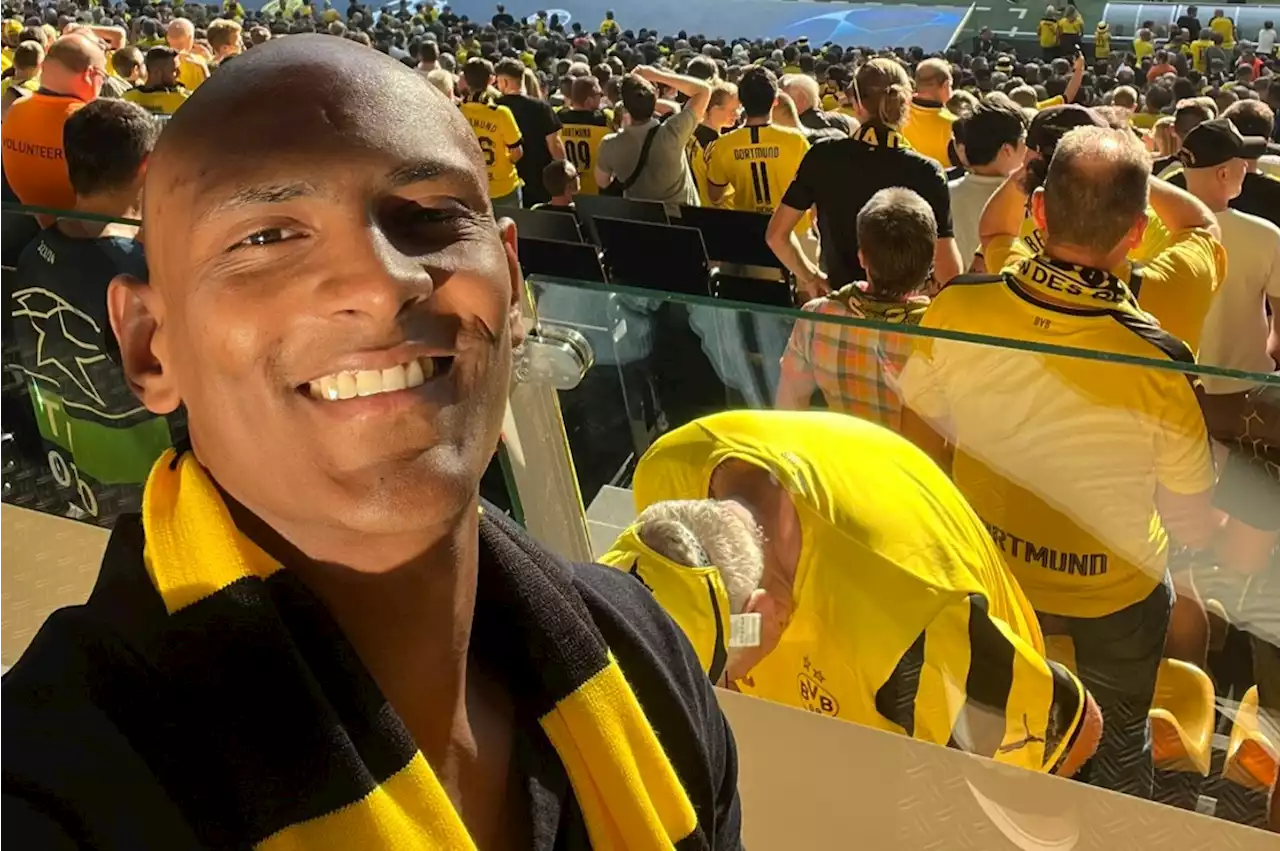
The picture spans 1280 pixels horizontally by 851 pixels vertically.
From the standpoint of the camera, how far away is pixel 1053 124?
3.12 meters

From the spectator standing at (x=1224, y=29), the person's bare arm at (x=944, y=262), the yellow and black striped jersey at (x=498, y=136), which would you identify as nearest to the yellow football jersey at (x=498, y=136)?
the yellow and black striped jersey at (x=498, y=136)

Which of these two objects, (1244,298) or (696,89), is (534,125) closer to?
(696,89)

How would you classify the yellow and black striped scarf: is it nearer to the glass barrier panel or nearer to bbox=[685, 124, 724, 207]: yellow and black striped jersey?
the glass barrier panel

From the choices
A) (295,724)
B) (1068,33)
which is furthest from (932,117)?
(1068,33)

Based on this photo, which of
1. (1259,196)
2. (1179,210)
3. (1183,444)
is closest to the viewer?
→ (1183,444)

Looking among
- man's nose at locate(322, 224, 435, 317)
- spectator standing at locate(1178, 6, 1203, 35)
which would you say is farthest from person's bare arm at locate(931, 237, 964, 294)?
spectator standing at locate(1178, 6, 1203, 35)

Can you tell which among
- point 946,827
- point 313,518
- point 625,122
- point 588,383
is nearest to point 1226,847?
point 946,827

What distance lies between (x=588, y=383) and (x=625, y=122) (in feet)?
10.7

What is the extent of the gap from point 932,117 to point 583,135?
1545 mm

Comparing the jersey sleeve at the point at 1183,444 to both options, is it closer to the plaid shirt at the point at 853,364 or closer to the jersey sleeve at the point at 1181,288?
the plaid shirt at the point at 853,364

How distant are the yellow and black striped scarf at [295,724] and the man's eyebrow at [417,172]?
0.21 m

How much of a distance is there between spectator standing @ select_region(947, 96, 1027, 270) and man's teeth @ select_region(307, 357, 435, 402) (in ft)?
9.59

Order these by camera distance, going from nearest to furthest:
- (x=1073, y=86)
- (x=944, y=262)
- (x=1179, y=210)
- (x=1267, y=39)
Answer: (x=1179, y=210), (x=944, y=262), (x=1073, y=86), (x=1267, y=39)

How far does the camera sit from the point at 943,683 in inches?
56.7
